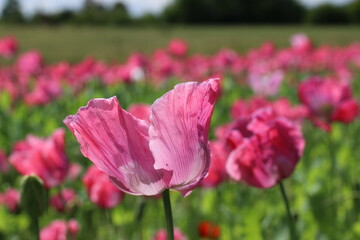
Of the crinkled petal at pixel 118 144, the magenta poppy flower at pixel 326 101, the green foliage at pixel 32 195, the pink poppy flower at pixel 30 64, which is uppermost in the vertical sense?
the crinkled petal at pixel 118 144

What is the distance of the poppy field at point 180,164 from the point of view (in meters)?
0.64

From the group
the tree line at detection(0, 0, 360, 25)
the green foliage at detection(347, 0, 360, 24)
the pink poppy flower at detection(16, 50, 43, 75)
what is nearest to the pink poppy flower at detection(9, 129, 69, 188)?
the pink poppy flower at detection(16, 50, 43, 75)

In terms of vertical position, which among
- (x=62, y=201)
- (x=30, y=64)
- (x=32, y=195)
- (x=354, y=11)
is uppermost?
(x=32, y=195)

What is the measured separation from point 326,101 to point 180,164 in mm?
1094

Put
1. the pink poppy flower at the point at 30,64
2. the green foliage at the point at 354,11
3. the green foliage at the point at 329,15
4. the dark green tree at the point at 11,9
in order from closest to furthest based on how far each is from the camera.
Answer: the pink poppy flower at the point at 30,64, the green foliage at the point at 354,11, the green foliage at the point at 329,15, the dark green tree at the point at 11,9

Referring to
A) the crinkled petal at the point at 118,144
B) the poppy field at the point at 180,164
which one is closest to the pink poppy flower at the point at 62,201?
the poppy field at the point at 180,164

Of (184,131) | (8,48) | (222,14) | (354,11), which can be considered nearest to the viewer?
(184,131)

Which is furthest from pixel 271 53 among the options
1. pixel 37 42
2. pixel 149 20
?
pixel 149 20

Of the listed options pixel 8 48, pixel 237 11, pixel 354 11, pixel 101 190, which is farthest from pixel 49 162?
pixel 354 11

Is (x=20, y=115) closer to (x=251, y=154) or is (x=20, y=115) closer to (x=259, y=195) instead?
(x=259, y=195)

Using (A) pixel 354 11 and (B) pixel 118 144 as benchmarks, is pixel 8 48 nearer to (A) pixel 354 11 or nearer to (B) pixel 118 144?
(B) pixel 118 144

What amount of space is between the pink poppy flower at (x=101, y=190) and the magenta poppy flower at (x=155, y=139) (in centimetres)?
76

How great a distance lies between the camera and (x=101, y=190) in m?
1.43

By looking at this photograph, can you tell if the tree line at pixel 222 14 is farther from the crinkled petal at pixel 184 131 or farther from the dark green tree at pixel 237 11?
the crinkled petal at pixel 184 131
